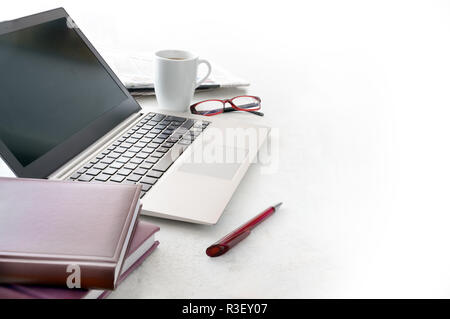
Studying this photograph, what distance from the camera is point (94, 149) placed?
85 centimetres

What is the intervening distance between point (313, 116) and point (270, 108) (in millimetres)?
114

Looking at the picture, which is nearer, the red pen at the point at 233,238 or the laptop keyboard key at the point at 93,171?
the red pen at the point at 233,238

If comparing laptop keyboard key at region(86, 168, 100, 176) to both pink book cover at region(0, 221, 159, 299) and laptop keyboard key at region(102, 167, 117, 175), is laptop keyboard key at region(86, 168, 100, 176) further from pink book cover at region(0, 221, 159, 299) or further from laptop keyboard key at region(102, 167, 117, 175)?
pink book cover at region(0, 221, 159, 299)

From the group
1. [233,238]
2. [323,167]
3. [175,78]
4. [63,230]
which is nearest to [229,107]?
[175,78]

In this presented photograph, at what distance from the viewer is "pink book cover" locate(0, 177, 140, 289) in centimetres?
51

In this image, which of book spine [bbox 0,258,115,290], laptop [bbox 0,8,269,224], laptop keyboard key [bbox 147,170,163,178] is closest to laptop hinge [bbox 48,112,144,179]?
laptop [bbox 0,8,269,224]

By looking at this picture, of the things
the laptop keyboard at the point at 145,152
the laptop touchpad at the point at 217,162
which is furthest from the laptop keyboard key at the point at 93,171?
the laptop touchpad at the point at 217,162

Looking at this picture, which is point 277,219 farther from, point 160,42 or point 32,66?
point 160,42

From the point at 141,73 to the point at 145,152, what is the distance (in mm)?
462

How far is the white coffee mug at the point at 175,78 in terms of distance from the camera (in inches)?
42.2

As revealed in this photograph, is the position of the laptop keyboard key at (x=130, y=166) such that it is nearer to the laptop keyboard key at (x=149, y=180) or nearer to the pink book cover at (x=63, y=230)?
the laptop keyboard key at (x=149, y=180)

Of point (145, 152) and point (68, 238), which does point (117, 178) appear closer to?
point (145, 152)

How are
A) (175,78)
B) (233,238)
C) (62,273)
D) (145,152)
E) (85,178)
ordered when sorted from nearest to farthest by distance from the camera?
(62,273)
(233,238)
(85,178)
(145,152)
(175,78)

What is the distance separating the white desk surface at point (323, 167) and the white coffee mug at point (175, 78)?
93 millimetres
